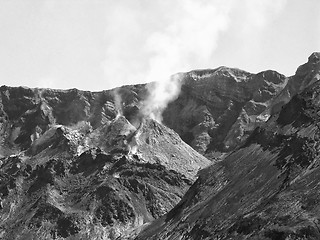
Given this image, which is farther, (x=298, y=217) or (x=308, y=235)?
(x=298, y=217)

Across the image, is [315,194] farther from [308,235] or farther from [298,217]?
[308,235]

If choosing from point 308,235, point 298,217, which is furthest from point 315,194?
point 308,235

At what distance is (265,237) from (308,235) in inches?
720

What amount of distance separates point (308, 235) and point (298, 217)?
14.6m

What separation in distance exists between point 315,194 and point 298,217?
1221cm

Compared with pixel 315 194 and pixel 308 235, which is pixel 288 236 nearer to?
pixel 308 235

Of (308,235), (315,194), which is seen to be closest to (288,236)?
(308,235)

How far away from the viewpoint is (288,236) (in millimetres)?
181625

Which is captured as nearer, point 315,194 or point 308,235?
point 308,235

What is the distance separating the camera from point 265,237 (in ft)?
631

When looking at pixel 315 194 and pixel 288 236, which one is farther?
pixel 315 194

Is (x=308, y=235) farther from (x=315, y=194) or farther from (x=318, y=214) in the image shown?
(x=315, y=194)

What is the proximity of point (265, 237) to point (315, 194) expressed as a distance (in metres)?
22.9

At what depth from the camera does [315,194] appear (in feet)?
653
